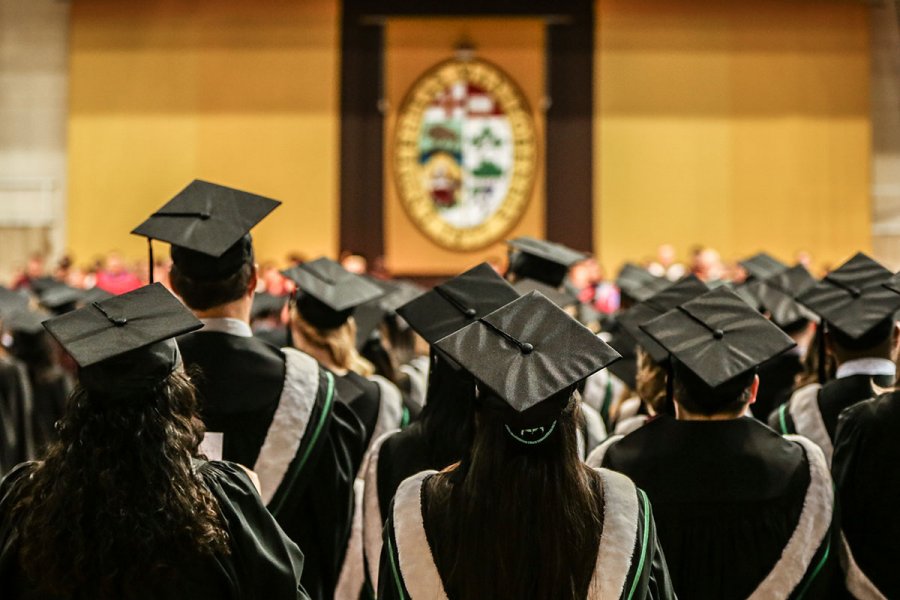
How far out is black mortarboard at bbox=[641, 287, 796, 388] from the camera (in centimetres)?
A: 295

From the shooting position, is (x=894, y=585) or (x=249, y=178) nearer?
(x=894, y=585)

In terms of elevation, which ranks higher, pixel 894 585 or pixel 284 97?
pixel 284 97

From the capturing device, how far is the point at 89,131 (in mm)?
15609

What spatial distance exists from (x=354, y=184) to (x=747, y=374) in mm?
12702

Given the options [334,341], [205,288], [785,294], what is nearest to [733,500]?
[205,288]

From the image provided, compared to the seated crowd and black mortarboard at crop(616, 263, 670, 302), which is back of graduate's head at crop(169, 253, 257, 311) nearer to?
the seated crowd

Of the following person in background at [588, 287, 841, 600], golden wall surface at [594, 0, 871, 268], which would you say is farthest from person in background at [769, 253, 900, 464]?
golden wall surface at [594, 0, 871, 268]

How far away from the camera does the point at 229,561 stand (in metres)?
2.29

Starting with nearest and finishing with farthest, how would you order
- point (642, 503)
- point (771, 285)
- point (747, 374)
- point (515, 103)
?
point (642, 503), point (747, 374), point (771, 285), point (515, 103)

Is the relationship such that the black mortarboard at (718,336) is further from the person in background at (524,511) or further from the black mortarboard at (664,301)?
the black mortarboard at (664,301)

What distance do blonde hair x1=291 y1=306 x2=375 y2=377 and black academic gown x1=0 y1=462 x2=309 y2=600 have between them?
1.82m

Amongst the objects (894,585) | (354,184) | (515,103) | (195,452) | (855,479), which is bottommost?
(894,585)

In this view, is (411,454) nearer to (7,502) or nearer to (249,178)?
(7,502)

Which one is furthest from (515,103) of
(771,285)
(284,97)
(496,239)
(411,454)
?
(411,454)
